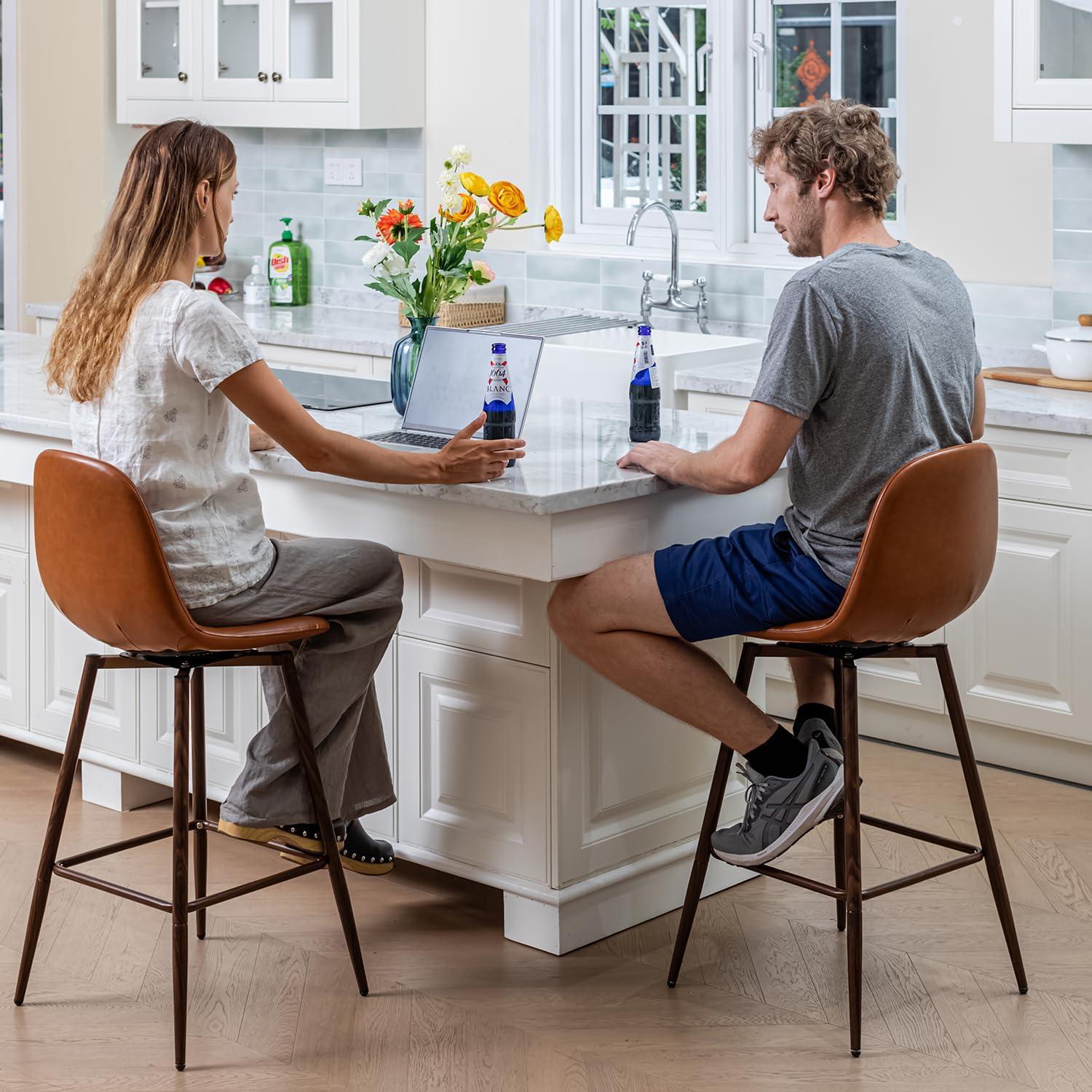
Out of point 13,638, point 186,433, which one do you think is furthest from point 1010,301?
point 13,638

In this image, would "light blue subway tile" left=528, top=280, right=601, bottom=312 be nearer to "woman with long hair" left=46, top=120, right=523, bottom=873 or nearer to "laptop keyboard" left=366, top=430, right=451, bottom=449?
"laptop keyboard" left=366, top=430, right=451, bottom=449

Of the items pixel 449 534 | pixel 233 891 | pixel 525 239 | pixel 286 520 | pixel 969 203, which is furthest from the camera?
pixel 525 239

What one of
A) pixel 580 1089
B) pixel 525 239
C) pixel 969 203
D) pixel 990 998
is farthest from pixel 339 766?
pixel 525 239

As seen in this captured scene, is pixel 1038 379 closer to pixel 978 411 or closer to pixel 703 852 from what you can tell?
pixel 978 411

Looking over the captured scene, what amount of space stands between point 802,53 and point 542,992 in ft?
9.77

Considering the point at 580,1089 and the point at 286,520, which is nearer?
the point at 580,1089

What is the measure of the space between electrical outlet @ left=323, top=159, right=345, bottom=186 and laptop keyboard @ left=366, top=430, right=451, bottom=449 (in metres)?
2.87

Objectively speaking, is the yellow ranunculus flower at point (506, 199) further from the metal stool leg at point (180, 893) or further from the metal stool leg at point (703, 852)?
the metal stool leg at point (180, 893)

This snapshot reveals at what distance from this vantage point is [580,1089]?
245cm

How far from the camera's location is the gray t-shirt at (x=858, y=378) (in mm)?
2506

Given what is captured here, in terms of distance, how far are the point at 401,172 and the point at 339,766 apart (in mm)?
3182

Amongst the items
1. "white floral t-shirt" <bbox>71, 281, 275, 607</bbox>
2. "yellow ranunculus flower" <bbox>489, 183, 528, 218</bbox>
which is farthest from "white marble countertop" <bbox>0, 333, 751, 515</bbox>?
"yellow ranunculus flower" <bbox>489, 183, 528, 218</bbox>

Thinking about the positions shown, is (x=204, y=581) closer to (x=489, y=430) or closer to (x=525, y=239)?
(x=489, y=430)

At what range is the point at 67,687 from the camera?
362cm
